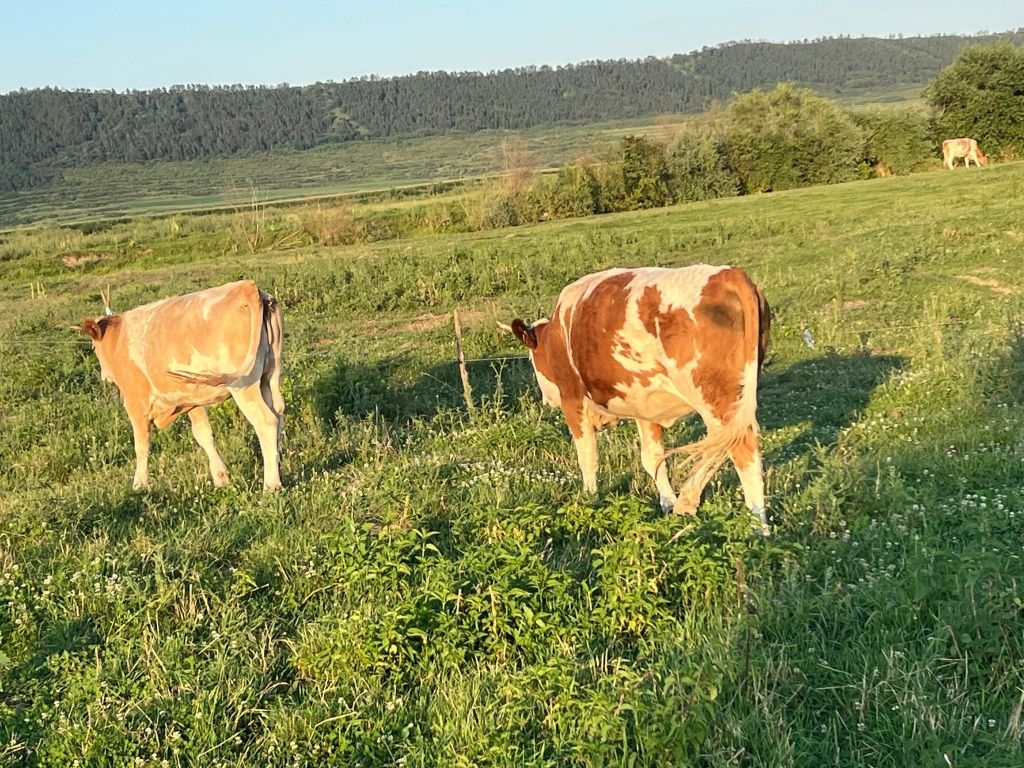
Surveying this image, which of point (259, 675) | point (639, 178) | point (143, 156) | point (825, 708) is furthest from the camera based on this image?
point (143, 156)

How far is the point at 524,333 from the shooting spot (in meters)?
7.44

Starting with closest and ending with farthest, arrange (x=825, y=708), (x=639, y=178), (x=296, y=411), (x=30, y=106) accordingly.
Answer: (x=825, y=708)
(x=296, y=411)
(x=639, y=178)
(x=30, y=106)

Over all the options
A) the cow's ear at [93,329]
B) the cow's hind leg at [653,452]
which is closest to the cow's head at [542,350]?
the cow's hind leg at [653,452]

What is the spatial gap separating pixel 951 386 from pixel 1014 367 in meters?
0.60

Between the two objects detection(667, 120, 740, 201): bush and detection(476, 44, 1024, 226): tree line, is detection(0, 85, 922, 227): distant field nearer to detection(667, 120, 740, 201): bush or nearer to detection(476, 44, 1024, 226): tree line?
detection(476, 44, 1024, 226): tree line

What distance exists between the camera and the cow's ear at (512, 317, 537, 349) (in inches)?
290

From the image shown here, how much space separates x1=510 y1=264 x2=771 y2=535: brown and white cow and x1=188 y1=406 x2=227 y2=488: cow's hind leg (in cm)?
327

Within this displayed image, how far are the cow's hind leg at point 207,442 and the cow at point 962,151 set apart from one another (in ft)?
149

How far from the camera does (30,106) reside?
527ft

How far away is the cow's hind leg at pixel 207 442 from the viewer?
8133 millimetres

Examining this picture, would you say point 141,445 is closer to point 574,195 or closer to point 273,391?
point 273,391

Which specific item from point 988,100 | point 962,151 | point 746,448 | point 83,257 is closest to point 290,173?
point 83,257

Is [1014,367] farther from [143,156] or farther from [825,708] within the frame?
[143,156]

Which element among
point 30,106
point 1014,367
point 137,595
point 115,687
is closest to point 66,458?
point 137,595
